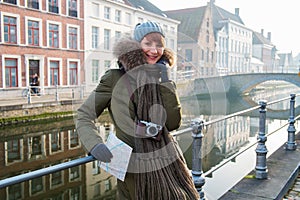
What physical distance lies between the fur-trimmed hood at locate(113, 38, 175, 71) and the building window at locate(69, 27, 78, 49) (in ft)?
68.5

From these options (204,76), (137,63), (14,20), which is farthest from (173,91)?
(14,20)

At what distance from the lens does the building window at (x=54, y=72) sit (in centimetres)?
2027

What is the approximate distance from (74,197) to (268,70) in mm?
28760

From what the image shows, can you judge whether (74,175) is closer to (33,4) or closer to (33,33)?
(33,33)

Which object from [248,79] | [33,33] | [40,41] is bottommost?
[248,79]

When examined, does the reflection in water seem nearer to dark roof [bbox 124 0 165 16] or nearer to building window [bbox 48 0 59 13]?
building window [bbox 48 0 59 13]

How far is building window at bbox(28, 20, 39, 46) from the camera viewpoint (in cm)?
1902

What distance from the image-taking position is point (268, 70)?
31.9 metres

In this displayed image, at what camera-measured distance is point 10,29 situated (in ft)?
59.0

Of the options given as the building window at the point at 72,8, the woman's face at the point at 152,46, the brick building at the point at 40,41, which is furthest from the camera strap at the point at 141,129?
the building window at the point at 72,8

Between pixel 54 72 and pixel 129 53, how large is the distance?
19.8 metres

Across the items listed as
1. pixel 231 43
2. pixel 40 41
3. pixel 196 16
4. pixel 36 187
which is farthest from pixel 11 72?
pixel 231 43

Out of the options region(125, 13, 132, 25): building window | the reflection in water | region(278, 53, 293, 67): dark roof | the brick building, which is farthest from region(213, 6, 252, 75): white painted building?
the reflection in water

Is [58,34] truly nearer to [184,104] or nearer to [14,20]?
[14,20]
